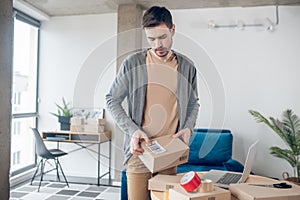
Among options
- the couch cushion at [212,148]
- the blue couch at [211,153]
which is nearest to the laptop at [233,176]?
the blue couch at [211,153]

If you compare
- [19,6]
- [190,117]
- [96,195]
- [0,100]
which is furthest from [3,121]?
[19,6]

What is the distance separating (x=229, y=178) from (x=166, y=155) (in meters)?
0.55

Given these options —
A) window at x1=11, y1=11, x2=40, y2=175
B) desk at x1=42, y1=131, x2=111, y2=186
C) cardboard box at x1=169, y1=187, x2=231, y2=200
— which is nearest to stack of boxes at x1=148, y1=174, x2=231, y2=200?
cardboard box at x1=169, y1=187, x2=231, y2=200

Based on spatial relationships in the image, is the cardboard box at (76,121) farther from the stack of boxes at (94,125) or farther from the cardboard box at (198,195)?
the cardboard box at (198,195)

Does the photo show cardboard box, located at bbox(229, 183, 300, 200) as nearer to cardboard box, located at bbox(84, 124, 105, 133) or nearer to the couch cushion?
the couch cushion

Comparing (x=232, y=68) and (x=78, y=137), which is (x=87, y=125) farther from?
(x=232, y=68)

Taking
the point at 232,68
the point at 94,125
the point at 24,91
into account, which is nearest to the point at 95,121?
the point at 94,125

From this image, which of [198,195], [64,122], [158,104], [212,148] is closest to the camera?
[198,195]

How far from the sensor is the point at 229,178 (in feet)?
5.29

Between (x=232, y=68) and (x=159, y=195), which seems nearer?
(x=159, y=195)

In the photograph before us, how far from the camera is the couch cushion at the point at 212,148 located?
361cm

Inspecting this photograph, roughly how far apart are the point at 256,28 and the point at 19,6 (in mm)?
3189

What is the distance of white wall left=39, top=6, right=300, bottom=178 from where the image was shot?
3.95 m

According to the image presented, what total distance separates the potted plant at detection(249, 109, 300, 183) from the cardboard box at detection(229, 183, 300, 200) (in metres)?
2.39
